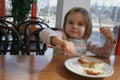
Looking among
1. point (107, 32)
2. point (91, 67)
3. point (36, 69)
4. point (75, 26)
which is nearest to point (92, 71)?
point (91, 67)

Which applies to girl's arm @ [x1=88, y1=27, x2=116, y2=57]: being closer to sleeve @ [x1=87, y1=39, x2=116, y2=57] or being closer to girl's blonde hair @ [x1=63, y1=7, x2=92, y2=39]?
sleeve @ [x1=87, y1=39, x2=116, y2=57]

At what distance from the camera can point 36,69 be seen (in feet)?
3.16

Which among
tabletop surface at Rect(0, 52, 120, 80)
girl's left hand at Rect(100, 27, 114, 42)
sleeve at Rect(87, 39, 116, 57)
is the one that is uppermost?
girl's left hand at Rect(100, 27, 114, 42)

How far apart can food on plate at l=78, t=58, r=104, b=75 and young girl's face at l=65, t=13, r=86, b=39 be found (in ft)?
1.14

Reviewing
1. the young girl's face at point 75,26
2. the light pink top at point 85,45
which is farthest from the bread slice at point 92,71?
the young girl's face at point 75,26

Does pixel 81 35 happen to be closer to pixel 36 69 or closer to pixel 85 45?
pixel 85 45

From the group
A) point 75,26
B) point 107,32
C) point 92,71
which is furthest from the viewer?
point 75,26

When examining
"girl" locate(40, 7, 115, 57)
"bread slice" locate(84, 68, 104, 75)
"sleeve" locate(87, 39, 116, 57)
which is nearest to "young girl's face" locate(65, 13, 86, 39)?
"girl" locate(40, 7, 115, 57)

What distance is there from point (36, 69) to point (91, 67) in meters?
0.27

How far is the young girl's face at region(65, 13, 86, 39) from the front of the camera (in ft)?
4.50

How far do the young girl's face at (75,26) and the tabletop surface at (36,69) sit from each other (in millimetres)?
269

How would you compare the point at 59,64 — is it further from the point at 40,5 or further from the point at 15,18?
the point at 40,5

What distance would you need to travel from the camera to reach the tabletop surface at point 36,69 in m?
0.88

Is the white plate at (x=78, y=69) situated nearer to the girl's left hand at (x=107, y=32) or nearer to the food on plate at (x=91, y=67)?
the food on plate at (x=91, y=67)
